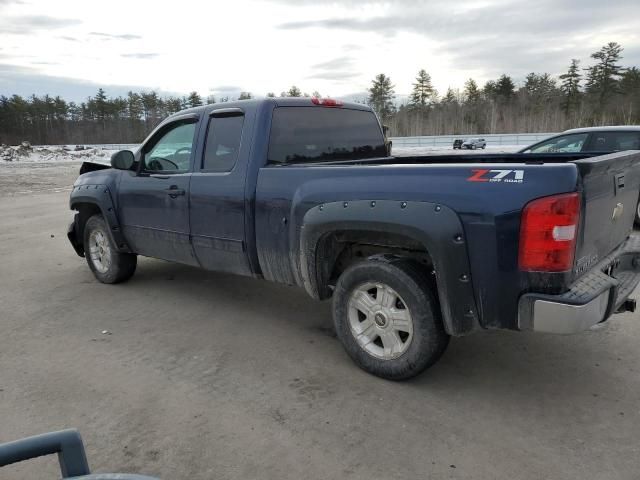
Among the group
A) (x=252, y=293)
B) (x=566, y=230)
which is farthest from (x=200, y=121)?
(x=566, y=230)

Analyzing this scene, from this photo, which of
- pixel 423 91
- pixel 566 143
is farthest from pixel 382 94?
pixel 566 143

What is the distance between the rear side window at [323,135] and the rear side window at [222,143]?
0.36 meters

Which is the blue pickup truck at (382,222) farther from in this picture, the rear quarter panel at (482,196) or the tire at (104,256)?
the tire at (104,256)

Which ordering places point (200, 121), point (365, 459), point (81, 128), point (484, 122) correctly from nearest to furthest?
point (365, 459)
point (200, 121)
point (484, 122)
point (81, 128)

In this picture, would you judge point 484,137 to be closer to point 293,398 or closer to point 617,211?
point 617,211

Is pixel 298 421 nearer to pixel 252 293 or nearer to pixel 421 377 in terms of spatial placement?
pixel 421 377

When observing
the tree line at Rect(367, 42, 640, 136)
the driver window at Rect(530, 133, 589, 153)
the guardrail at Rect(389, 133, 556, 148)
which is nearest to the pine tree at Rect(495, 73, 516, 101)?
the tree line at Rect(367, 42, 640, 136)

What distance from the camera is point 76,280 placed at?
628 cm

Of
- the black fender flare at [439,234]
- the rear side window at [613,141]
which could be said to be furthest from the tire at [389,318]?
the rear side window at [613,141]

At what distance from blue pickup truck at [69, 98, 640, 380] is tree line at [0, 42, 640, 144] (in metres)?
37.6

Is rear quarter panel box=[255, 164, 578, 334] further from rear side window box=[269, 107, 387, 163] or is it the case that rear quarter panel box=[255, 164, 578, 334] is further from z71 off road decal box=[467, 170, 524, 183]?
rear side window box=[269, 107, 387, 163]

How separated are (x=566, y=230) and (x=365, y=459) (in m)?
1.59

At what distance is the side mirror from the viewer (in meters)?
5.15

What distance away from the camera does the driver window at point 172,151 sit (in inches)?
191
